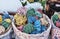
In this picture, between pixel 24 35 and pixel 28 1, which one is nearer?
pixel 24 35

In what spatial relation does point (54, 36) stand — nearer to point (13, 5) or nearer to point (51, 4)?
point (51, 4)

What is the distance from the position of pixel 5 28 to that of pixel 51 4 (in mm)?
274

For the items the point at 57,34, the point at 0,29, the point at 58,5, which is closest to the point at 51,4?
the point at 58,5

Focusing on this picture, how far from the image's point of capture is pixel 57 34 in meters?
0.66

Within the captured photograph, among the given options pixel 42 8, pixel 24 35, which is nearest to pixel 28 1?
pixel 42 8

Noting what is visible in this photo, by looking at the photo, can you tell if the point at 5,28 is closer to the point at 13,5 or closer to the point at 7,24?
the point at 7,24

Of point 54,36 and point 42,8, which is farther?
point 42,8

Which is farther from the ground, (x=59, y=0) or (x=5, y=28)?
(x=59, y=0)

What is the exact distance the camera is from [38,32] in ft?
2.06

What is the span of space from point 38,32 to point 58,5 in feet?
0.71

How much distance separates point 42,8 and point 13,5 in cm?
16

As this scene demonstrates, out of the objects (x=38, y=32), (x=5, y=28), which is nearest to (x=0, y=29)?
(x=5, y=28)

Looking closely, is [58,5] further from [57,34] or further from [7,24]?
[7,24]

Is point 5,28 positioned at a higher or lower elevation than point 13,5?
lower
